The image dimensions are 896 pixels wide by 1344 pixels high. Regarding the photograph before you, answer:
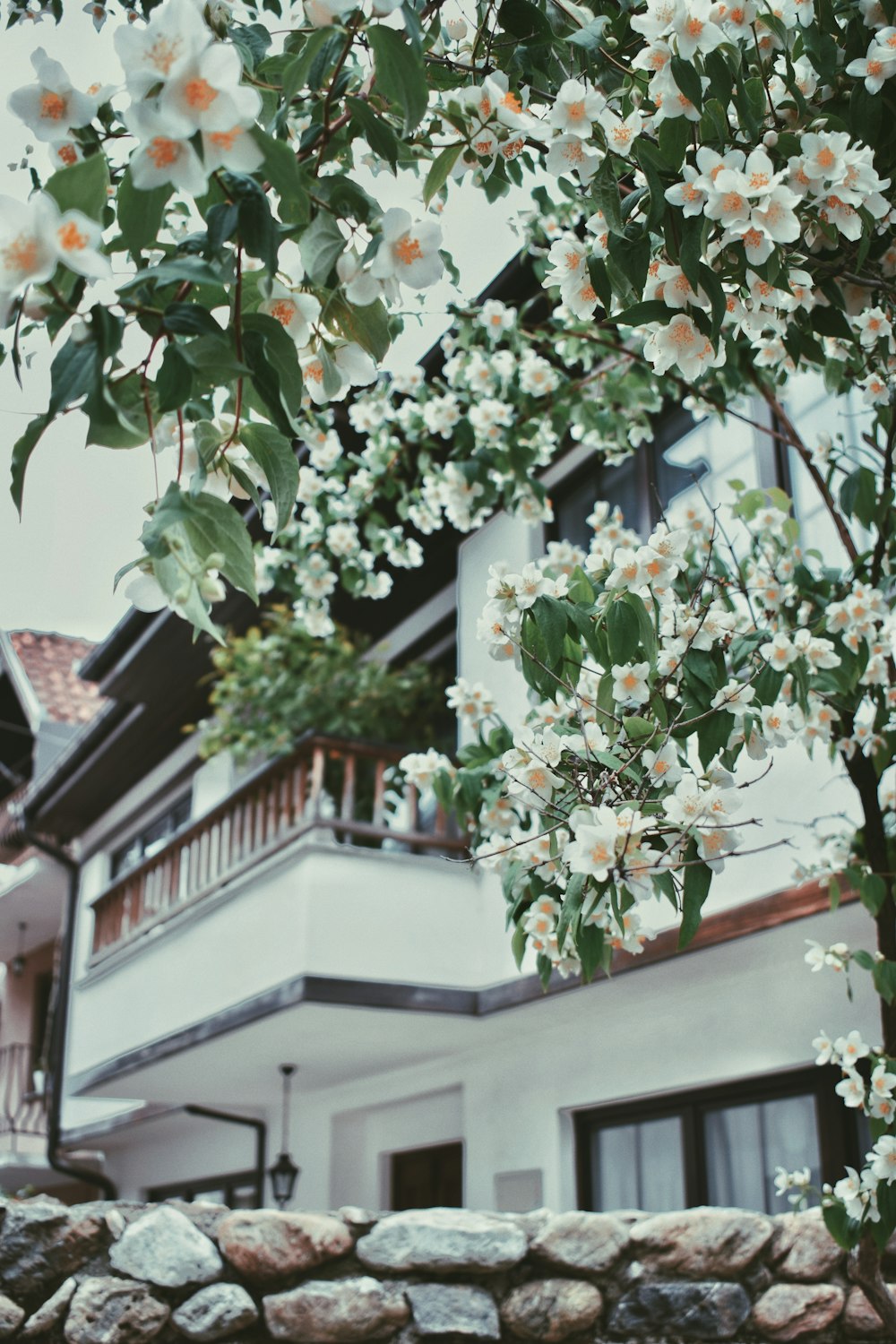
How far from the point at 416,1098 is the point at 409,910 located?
5.82 feet

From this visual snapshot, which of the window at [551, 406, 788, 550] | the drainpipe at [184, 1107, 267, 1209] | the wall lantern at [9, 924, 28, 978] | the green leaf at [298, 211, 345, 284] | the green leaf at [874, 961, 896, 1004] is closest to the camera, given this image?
the green leaf at [298, 211, 345, 284]

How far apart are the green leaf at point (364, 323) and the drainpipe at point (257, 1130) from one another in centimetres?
783

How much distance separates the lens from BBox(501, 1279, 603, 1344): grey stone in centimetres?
360

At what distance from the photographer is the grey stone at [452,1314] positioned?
358 centimetres

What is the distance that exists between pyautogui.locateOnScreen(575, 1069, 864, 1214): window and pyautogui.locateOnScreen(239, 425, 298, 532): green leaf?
4058 mm

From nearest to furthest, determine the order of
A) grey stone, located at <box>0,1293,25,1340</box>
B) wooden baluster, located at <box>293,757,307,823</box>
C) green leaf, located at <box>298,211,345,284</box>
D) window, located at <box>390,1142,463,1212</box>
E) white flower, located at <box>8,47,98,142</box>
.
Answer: white flower, located at <box>8,47,98,142</box> → green leaf, located at <box>298,211,345,284</box> → grey stone, located at <box>0,1293,25,1340</box> → wooden baluster, located at <box>293,757,307,823</box> → window, located at <box>390,1142,463,1212</box>

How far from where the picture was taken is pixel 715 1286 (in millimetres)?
3586

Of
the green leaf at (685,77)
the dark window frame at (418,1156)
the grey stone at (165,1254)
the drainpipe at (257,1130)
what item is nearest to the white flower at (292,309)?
the green leaf at (685,77)

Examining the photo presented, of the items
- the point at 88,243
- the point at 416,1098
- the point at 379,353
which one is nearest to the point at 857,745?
the point at 379,353

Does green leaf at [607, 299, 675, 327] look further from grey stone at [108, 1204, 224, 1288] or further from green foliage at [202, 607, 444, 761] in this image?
green foliage at [202, 607, 444, 761]

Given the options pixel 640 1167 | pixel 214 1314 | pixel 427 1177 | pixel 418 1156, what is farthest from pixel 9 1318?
pixel 418 1156

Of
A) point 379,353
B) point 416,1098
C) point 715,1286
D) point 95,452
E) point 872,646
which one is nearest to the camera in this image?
point 379,353

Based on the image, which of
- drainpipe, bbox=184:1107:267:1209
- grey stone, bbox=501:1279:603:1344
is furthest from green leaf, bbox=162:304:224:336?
drainpipe, bbox=184:1107:267:1209

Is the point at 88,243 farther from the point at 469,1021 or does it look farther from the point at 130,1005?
the point at 130,1005
